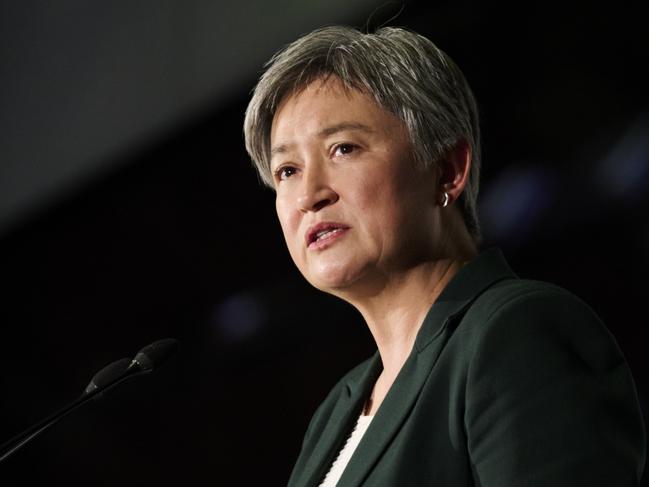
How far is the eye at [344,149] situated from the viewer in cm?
143

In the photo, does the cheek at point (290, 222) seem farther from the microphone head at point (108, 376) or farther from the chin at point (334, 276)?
the microphone head at point (108, 376)

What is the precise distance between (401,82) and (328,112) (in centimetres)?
13

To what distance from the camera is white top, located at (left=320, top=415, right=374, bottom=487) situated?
146 centimetres

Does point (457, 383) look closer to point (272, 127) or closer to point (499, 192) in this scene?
point (272, 127)

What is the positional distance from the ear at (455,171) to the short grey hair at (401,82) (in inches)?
0.6

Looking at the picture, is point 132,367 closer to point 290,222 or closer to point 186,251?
point 290,222

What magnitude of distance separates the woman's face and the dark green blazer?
138mm

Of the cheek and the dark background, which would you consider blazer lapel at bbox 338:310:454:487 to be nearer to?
the cheek

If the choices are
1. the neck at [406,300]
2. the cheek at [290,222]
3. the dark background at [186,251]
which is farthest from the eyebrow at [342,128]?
the dark background at [186,251]

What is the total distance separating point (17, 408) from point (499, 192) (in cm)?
150

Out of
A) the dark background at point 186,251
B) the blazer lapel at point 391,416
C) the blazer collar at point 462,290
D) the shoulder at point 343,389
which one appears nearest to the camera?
the blazer lapel at point 391,416

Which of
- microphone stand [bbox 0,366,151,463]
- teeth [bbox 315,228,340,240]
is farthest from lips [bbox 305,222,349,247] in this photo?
microphone stand [bbox 0,366,151,463]

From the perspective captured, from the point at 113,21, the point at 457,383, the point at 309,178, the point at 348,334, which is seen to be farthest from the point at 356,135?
the point at 113,21

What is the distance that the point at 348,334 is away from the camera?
7.28 feet
